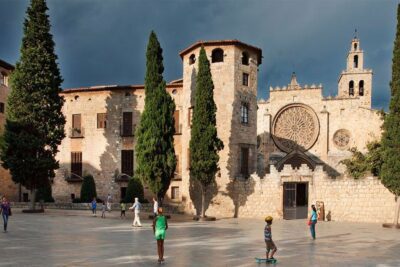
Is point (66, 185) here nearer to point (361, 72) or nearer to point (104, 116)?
point (104, 116)

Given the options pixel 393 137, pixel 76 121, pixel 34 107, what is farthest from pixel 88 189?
pixel 393 137

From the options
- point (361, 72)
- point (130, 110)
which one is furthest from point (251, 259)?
point (361, 72)

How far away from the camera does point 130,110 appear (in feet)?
115

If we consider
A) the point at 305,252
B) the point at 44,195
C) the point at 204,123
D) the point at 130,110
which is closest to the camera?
the point at 305,252

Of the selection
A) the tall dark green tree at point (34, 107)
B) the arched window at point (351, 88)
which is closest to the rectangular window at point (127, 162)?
the tall dark green tree at point (34, 107)

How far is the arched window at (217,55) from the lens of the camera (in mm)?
28281

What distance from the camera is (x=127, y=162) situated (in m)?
34.7

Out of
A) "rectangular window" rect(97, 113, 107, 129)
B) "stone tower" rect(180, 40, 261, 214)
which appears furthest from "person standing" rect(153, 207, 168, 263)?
"rectangular window" rect(97, 113, 107, 129)

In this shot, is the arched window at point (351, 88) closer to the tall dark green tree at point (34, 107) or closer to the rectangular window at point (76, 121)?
the rectangular window at point (76, 121)

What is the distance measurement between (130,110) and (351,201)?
66.3 ft

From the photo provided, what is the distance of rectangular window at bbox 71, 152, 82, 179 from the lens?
116 feet

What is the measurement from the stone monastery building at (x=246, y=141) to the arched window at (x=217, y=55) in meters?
0.09

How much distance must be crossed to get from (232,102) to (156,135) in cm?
629

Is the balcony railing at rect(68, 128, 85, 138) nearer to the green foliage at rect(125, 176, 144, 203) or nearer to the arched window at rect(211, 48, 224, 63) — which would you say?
the green foliage at rect(125, 176, 144, 203)
